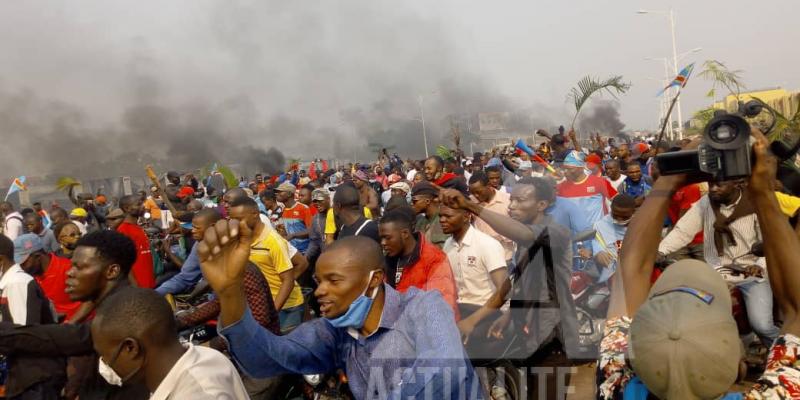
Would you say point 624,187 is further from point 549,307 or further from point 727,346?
point 727,346

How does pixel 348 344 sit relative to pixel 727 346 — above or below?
below

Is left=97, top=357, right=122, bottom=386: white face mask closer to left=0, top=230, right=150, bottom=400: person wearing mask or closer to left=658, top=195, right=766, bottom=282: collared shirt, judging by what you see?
left=0, top=230, right=150, bottom=400: person wearing mask

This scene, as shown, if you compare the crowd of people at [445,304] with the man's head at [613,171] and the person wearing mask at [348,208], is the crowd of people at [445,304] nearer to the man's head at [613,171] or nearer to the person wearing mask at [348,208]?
the person wearing mask at [348,208]

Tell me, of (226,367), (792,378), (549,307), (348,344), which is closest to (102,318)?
(226,367)

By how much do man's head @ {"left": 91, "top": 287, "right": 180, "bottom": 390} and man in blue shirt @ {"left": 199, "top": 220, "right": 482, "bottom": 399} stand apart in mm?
376

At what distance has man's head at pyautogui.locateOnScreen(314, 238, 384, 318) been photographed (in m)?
2.18

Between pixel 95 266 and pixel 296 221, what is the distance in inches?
191

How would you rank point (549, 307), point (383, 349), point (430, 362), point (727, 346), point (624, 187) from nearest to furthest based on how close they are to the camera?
point (727, 346) < point (430, 362) < point (383, 349) < point (549, 307) < point (624, 187)

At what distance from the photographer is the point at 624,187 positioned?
328 inches

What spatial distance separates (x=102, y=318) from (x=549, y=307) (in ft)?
8.11

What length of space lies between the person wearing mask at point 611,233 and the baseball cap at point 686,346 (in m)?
3.75

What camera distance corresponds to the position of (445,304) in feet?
7.22

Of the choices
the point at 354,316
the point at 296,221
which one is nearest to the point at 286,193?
the point at 296,221

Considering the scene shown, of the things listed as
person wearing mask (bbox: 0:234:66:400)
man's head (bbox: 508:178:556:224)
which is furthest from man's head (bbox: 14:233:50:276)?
man's head (bbox: 508:178:556:224)
